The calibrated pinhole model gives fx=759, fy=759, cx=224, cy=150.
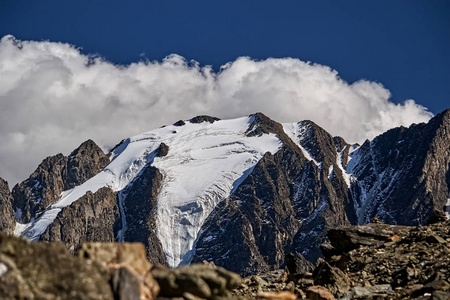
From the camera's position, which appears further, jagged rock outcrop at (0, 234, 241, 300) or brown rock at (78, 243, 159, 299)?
brown rock at (78, 243, 159, 299)

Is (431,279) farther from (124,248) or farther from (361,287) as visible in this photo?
(124,248)

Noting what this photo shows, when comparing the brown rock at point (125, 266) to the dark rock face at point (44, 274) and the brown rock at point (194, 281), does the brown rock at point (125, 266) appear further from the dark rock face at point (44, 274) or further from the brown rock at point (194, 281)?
the dark rock face at point (44, 274)

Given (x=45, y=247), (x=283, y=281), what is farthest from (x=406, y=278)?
(x=45, y=247)

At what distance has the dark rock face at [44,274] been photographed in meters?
14.9

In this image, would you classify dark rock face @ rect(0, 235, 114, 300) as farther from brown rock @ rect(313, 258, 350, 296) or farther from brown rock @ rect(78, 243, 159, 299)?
brown rock @ rect(313, 258, 350, 296)

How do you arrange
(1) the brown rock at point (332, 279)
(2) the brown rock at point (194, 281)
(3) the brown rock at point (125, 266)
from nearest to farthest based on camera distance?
(3) the brown rock at point (125, 266) → (2) the brown rock at point (194, 281) → (1) the brown rock at point (332, 279)

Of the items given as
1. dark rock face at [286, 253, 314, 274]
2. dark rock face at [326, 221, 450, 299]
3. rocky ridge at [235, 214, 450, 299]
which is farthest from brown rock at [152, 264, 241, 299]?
dark rock face at [286, 253, 314, 274]

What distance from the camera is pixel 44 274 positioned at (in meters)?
15.2

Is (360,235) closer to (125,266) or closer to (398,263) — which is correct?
(398,263)

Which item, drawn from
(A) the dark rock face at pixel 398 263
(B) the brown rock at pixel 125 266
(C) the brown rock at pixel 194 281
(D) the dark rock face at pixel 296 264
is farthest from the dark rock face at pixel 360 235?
(B) the brown rock at pixel 125 266

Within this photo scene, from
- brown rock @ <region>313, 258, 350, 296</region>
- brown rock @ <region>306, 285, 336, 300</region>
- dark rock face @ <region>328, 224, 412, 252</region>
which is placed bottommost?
brown rock @ <region>306, 285, 336, 300</region>

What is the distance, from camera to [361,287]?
31.5 m

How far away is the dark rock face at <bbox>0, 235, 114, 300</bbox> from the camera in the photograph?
14.9 meters

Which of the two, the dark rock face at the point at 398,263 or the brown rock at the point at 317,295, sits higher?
the dark rock face at the point at 398,263
